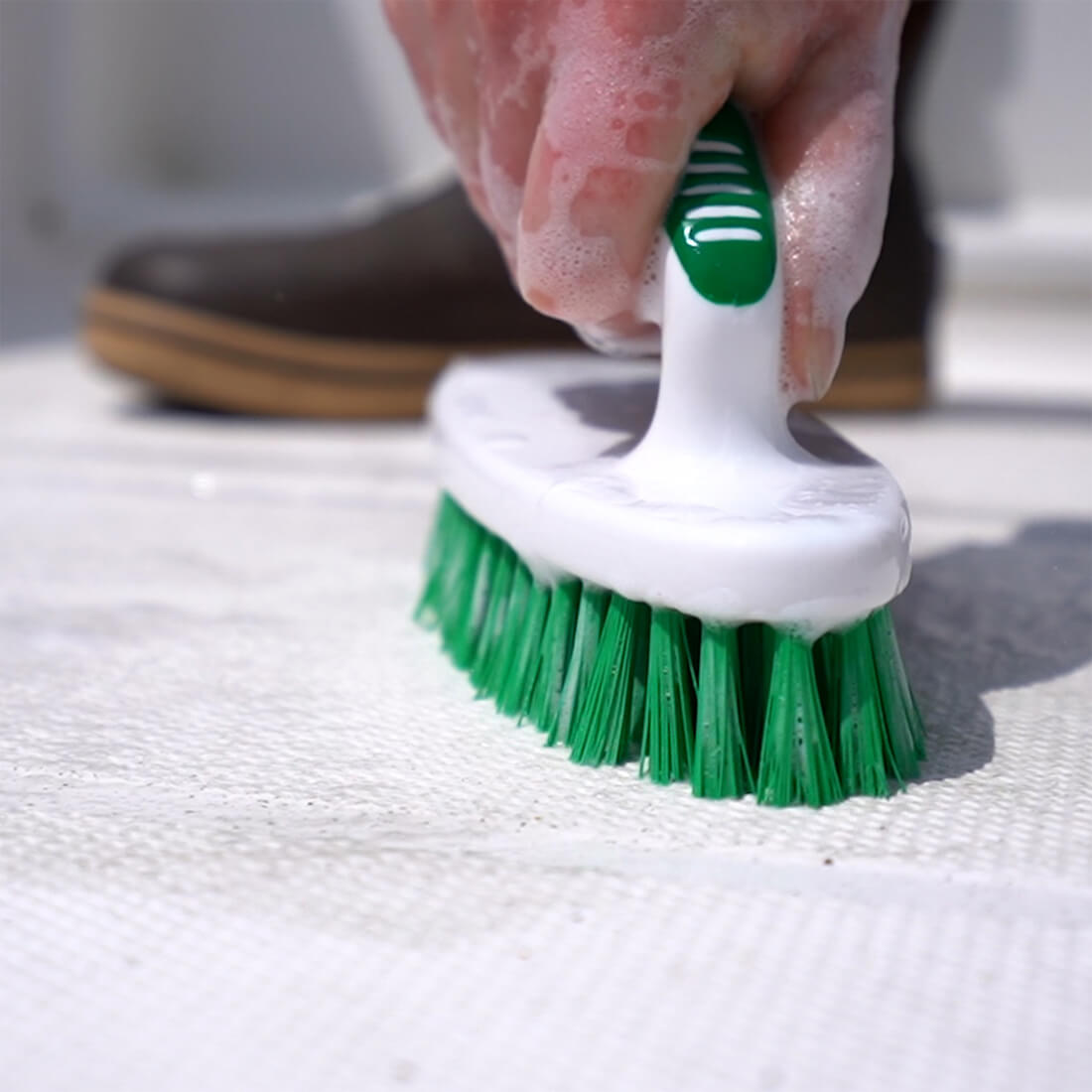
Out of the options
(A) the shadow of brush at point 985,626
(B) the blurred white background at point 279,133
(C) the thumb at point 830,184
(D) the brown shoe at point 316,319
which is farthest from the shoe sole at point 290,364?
(C) the thumb at point 830,184

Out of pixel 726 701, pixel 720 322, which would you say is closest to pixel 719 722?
pixel 726 701

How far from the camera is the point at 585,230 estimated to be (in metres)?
0.54

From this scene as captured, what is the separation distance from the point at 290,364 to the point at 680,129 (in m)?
0.65

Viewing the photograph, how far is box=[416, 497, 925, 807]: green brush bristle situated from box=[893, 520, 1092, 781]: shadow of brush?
3 centimetres

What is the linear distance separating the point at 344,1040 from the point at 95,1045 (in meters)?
0.06

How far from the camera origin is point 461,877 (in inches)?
18.3

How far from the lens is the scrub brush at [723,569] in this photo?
501mm

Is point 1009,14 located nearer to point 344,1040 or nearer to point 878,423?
point 878,423

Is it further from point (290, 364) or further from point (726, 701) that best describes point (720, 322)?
point (290, 364)

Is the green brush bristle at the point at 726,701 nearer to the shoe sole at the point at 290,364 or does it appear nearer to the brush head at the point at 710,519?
the brush head at the point at 710,519

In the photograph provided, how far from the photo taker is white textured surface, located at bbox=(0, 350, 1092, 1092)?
0.38 metres

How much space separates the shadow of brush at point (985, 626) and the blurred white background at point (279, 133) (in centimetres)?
78

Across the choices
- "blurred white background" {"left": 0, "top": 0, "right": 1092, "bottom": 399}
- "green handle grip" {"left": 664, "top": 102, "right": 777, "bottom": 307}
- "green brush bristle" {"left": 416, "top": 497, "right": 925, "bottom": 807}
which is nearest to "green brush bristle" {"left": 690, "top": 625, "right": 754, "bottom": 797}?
"green brush bristle" {"left": 416, "top": 497, "right": 925, "bottom": 807}

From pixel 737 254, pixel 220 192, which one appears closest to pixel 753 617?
pixel 737 254
